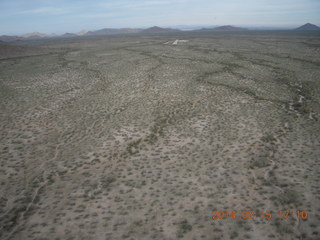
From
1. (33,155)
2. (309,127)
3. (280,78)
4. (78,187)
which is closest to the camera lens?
(78,187)

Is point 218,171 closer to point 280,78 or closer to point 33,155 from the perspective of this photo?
point 33,155

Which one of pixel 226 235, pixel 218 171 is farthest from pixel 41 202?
pixel 218 171

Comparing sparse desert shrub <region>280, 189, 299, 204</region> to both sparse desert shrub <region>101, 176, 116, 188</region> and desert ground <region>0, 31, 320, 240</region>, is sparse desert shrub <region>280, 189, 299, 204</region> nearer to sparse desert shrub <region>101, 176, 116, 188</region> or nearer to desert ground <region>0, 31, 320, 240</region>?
desert ground <region>0, 31, 320, 240</region>
